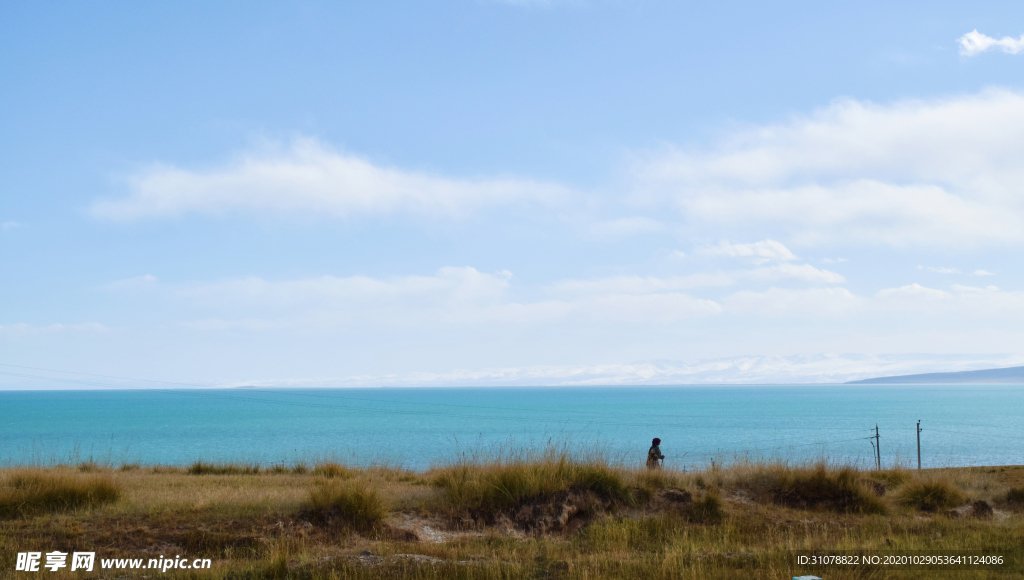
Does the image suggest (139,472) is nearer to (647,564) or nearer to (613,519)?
(613,519)

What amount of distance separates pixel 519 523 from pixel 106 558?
21.5 ft

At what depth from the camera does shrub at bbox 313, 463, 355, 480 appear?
1825 cm

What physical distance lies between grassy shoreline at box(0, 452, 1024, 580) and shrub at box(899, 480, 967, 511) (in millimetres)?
34

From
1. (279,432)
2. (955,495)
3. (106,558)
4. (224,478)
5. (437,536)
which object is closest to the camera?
(106,558)

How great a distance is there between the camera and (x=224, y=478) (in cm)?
1805

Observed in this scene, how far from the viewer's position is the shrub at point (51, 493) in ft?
39.4

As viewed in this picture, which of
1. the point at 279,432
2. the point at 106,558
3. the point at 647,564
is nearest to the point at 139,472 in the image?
the point at 106,558

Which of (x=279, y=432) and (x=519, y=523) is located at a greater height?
(x=519, y=523)

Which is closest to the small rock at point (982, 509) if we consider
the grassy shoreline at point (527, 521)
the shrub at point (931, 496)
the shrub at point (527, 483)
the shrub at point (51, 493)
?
the grassy shoreline at point (527, 521)

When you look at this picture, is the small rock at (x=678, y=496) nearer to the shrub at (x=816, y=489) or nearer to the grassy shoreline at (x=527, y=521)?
the grassy shoreline at (x=527, y=521)

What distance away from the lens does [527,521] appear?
12531 millimetres

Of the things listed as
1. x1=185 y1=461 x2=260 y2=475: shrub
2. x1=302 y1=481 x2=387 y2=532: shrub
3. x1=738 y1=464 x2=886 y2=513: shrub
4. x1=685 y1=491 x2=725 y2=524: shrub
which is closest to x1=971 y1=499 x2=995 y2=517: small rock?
x1=738 y1=464 x2=886 y2=513: shrub

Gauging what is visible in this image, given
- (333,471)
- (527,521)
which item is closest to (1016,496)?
(527,521)

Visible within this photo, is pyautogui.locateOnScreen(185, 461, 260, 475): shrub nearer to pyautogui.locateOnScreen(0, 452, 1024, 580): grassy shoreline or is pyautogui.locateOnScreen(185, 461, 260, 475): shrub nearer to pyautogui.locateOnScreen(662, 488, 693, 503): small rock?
pyautogui.locateOnScreen(0, 452, 1024, 580): grassy shoreline
